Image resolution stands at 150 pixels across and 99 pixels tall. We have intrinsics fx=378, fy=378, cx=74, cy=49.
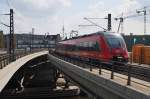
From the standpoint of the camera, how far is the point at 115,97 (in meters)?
18.1

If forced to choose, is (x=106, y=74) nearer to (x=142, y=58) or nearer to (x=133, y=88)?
(x=133, y=88)

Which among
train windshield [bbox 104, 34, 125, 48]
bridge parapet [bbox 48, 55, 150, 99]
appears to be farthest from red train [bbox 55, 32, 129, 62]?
bridge parapet [bbox 48, 55, 150, 99]

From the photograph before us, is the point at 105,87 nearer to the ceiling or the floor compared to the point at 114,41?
nearer to the floor

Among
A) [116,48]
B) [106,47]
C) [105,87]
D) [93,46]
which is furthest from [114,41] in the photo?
[105,87]

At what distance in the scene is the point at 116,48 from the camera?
101ft

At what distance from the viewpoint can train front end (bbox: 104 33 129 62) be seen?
30.3 m

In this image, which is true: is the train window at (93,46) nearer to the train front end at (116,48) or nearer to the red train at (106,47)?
the red train at (106,47)

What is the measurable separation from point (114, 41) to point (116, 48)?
35.7 inches

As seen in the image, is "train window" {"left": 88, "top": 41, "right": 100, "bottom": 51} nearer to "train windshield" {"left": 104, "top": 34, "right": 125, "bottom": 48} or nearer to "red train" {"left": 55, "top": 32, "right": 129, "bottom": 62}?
"red train" {"left": 55, "top": 32, "right": 129, "bottom": 62}

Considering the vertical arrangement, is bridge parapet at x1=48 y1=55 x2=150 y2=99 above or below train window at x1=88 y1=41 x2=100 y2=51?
below

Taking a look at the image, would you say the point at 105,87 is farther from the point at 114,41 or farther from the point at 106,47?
the point at 114,41

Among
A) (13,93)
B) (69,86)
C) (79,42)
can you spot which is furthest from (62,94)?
(79,42)

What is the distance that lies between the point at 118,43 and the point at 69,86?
97.8 ft

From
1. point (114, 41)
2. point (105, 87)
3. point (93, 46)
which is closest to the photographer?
point (105, 87)
